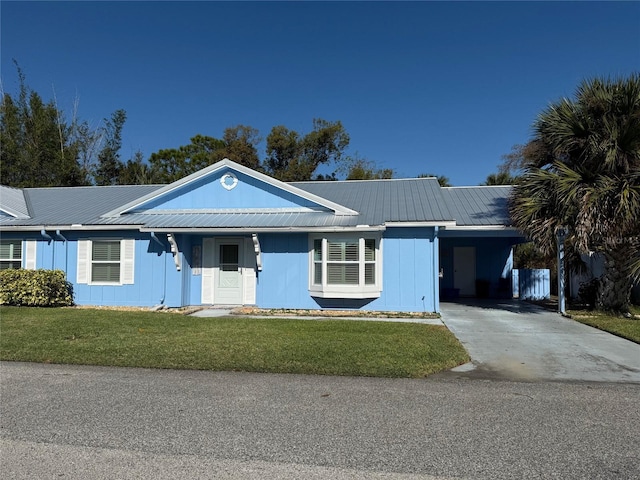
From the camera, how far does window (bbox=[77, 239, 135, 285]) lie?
14203mm

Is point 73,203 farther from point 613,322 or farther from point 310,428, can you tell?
point 613,322

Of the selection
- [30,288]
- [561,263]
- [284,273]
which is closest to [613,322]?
[561,263]

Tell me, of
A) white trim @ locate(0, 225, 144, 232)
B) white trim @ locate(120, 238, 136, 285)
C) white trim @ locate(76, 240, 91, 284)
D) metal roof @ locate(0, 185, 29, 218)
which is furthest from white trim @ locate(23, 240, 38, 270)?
white trim @ locate(120, 238, 136, 285)

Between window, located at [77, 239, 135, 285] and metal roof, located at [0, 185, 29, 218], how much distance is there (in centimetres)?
286

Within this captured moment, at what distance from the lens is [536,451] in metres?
4.07

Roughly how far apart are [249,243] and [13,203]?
893cm

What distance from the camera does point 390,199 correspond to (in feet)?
49.6

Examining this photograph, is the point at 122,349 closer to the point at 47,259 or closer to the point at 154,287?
the point at 154,287

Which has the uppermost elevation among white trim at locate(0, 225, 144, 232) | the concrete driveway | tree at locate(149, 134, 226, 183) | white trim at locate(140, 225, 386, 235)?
tree at locate(149, 134, 226, 183)

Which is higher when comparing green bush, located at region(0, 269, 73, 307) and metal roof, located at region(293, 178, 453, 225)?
metal roof, located at region(293, 178, 453, 225)

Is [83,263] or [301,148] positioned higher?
[301,148]

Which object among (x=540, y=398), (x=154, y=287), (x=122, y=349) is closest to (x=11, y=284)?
(x=154, y=287)

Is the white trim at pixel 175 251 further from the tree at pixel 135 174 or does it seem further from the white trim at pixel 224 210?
the tree at pixel 135 174

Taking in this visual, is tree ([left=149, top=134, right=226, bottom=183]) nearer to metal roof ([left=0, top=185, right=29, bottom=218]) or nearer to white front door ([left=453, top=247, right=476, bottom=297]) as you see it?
metal roof ([left=0, top=185, right=29, bottom=218])
